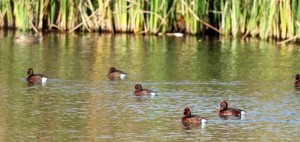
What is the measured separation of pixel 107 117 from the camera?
14.3 metres

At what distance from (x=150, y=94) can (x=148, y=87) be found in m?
1.08

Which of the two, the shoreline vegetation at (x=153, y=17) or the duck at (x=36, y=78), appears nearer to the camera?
the duck at (x=36, y=78)

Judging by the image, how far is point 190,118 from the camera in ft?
44.8

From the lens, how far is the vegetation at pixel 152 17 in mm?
23156

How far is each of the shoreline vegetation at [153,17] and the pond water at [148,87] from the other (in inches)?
13.9

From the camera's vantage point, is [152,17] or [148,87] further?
[152,17]

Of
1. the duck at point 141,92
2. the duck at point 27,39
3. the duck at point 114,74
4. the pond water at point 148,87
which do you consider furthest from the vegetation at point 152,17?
the duck at point 141,92

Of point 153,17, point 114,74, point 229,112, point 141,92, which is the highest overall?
point 153,17

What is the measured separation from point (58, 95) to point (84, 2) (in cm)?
901

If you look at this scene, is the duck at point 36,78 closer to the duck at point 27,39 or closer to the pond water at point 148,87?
the pond water at point 148,87

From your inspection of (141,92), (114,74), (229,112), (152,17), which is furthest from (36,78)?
(152,17)

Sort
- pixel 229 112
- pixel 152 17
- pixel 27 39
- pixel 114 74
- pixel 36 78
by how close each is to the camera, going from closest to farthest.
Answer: pixel 229 112
pixel 36 78
pixel 114 74
pixel 27 39
pixel 152 17

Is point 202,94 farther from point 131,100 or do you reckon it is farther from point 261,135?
point 261,135

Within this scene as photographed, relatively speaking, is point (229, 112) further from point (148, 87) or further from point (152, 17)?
point (152, 17)
